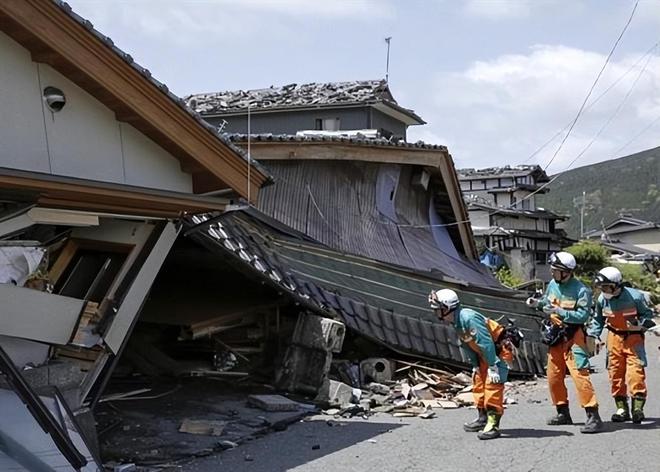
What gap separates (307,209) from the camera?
49.8 ft

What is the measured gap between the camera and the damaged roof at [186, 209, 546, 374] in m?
10.7

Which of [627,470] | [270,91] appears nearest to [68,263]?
[627,470]

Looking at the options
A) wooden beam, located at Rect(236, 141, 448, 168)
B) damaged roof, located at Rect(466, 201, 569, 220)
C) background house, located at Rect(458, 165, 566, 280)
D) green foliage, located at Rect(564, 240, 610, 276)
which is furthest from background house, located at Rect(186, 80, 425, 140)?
green foliage, located at Rect(564, 240, 610, 276)

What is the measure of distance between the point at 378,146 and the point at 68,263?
8.90 m

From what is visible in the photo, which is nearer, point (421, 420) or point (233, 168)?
point (233, 168)

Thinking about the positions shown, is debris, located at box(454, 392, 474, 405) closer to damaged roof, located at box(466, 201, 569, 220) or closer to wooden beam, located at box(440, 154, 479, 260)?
wooden beam, located at box(440, 154, 479, 260)

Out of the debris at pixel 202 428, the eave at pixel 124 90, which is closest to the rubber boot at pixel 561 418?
the debris at pixel 202 428

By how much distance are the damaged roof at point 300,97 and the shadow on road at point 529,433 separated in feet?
54.4

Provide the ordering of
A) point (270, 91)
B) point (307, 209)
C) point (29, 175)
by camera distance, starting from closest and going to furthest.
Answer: point (29, 175) → point (307, 209) → point (270, 91)

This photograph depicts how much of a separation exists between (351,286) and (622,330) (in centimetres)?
482

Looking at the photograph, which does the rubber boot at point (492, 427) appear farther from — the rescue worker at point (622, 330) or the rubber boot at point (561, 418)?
the rescue worker at point (622, 330)

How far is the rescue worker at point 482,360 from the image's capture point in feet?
27.6

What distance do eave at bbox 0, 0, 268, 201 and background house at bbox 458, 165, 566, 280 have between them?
27.5 m

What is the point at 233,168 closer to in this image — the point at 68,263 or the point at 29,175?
the point at 68,263
